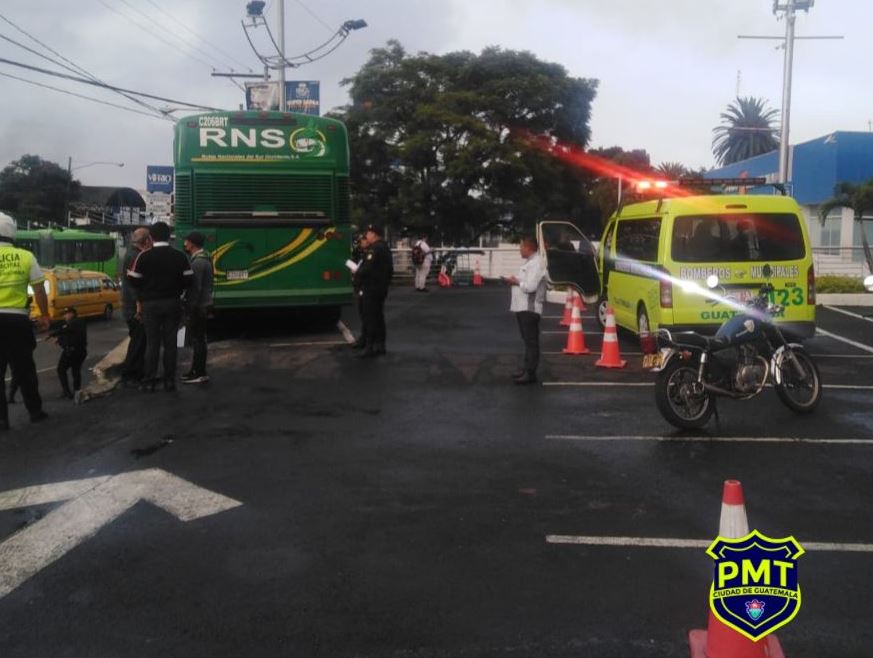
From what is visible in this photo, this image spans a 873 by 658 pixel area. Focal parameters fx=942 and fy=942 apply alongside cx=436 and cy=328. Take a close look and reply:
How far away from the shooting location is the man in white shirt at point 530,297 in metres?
10.5

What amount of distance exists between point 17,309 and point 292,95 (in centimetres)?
2117

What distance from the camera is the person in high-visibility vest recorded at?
8.56 m

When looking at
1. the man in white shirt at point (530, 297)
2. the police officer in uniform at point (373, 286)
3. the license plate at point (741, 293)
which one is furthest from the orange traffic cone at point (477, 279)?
the man in white shirt at point (530, 297)

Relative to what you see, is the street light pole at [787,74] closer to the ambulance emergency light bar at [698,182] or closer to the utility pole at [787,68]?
the utility pole at [787,68]

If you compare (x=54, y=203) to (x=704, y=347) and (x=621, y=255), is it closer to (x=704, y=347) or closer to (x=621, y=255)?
(x=621, y=255)

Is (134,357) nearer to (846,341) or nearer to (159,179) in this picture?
(846,341)

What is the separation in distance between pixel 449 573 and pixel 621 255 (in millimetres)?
10072

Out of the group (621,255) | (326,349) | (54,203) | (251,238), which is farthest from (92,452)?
(54,203)

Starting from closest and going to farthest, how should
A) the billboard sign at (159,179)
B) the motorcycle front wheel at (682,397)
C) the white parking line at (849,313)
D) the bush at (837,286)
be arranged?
the motorcycle front wheel at (682,397) < the white parking line at (849,313) < the bush at (837,286) < the billboard sign at (159,179)

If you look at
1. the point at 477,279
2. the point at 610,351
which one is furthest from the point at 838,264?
the point at 610,351

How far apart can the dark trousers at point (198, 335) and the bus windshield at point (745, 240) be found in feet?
19.2

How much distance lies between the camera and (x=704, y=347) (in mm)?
8289

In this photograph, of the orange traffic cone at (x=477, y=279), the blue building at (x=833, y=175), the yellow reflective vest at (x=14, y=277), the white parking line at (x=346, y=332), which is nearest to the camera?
the yellow reflective vest at (x=14, y=277)

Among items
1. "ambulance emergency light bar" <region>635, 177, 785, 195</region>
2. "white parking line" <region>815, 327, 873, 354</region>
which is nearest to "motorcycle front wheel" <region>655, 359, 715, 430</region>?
"white parking line" <region>815, 327, 873, 354</region>
